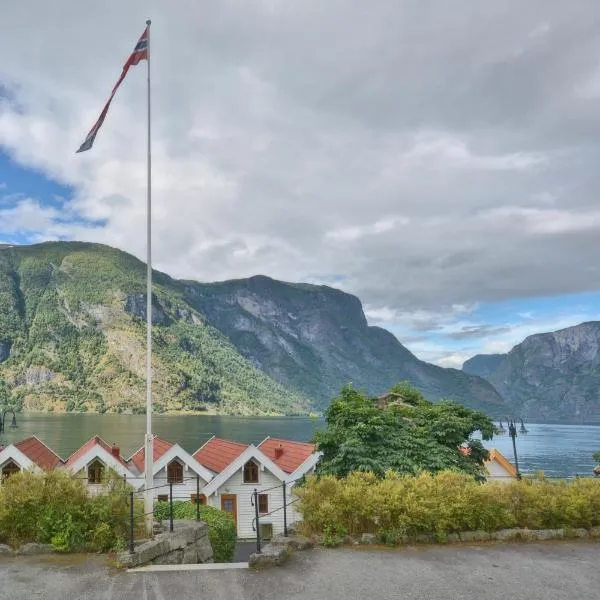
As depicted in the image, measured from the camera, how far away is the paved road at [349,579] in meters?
8.84

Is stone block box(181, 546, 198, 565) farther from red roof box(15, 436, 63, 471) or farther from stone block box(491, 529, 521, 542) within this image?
red roof box(15, 436, 63, 471)

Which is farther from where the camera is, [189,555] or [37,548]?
[189,555]

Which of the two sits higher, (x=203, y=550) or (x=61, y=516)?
(x=61, y=516)

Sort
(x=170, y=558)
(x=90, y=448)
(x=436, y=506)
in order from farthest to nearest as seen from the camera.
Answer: (x=90, y=448)
(x=436, y=506)
(x=170, y=558)

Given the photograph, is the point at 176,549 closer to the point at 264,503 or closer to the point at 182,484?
the point at 182,484

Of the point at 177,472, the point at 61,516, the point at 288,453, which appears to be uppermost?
the point at 61,516

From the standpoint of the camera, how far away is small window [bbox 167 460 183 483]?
33.1m

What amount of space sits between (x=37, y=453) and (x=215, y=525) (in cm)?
1799

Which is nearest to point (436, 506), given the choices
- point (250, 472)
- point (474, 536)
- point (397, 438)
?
point (474, 536)

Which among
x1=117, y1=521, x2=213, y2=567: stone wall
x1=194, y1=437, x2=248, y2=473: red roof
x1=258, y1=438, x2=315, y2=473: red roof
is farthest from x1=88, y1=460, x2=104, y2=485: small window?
x1=117, y1=521, x2=213, y2=567: stone wall

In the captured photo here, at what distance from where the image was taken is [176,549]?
1165 centimetres

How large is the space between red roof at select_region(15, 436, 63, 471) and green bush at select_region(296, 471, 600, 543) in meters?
23.4

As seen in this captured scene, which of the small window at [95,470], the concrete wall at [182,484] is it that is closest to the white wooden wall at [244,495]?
the concrete wall at [182,484]

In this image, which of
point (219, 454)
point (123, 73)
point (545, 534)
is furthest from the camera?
point (219, 454)
